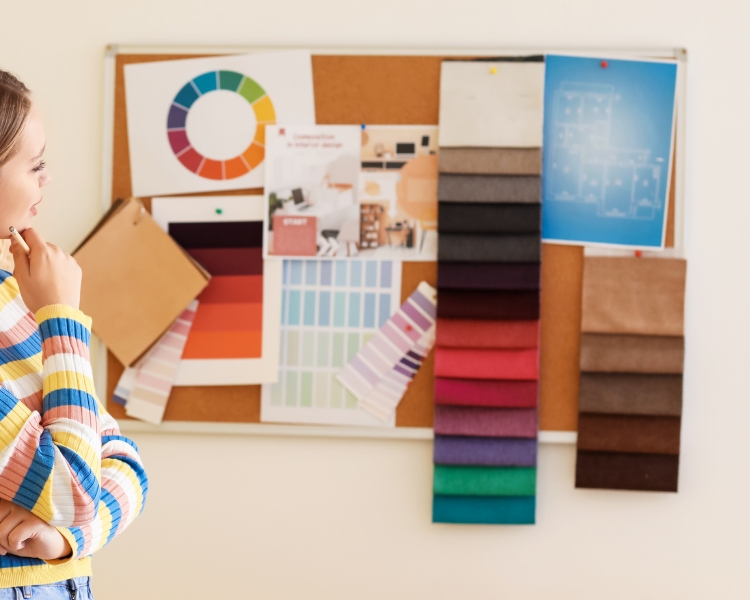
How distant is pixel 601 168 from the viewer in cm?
178

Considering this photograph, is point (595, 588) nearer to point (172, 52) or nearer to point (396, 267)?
point (396, 267)

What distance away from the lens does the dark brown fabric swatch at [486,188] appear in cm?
176

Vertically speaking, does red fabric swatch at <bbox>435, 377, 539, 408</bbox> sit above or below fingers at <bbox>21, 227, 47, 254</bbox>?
below

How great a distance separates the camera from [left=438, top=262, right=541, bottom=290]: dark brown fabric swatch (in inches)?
69.2

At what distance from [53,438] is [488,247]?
1.22 m

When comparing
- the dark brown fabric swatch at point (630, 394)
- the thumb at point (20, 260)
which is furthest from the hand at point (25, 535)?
the dark brown fabric swatch at point (630, 394)

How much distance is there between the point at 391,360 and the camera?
1827 millimetres

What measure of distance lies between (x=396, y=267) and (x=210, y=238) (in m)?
0.46

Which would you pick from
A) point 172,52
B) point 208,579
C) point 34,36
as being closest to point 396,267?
point 172,52

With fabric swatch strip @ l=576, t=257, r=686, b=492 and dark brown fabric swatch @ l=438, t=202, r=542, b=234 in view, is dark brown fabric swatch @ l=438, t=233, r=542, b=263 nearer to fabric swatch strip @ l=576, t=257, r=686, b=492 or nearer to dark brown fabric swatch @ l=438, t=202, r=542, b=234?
dark brown fabric swatch @ l=438, t=202, r=542, b=234

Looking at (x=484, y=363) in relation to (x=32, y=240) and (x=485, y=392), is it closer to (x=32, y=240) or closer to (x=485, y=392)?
(x=485, y=392)

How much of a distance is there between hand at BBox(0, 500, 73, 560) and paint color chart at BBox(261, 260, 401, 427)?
109 centimetres

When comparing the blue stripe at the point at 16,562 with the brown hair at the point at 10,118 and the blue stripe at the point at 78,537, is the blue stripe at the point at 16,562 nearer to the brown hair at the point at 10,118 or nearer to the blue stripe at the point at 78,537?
the blue stripe at the point at 78,537

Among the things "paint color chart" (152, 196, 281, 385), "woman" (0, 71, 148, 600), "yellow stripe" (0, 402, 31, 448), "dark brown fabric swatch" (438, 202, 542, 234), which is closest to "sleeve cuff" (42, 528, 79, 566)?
"woman" (0, 71, 148, 600)
